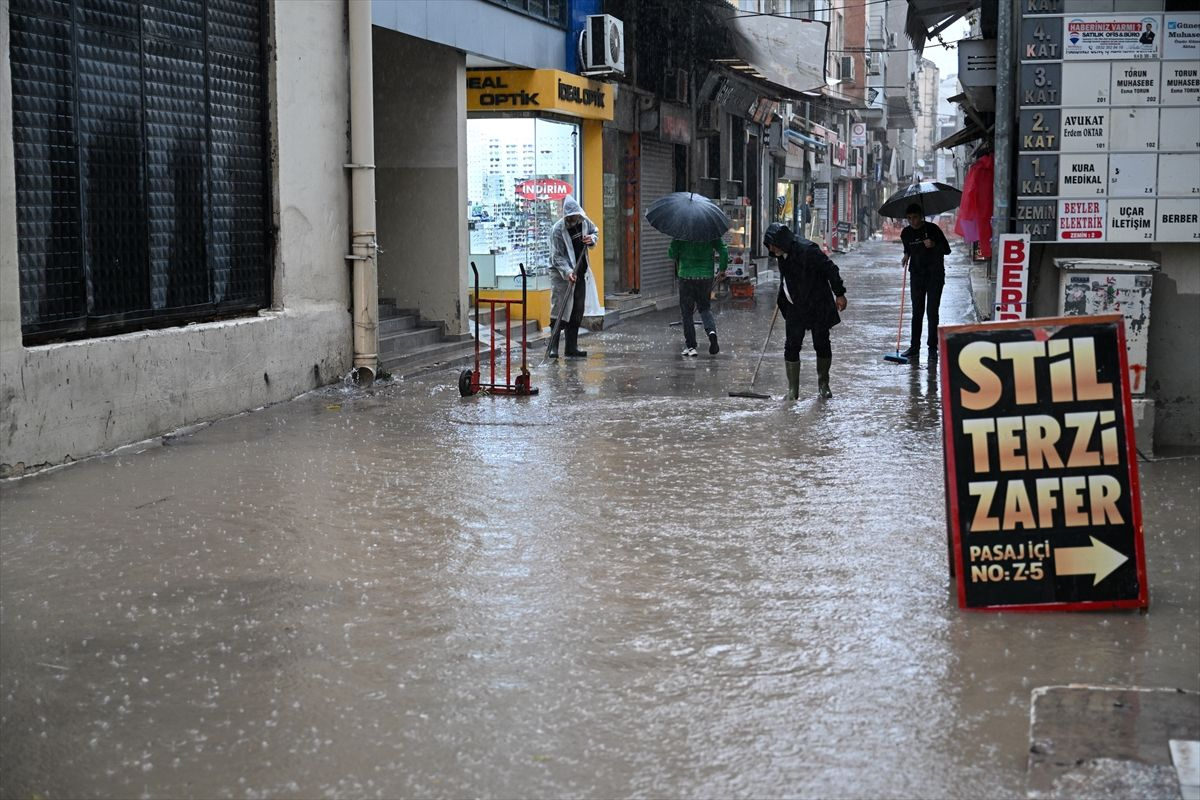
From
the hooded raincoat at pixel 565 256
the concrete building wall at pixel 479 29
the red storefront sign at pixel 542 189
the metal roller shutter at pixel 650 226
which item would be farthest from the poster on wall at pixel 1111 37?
the metal roller shutter at pixel 650 226

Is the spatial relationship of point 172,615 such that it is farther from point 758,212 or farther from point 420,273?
point 758,212

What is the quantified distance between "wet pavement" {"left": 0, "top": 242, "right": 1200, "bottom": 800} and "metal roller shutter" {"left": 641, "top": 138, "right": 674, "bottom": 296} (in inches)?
585

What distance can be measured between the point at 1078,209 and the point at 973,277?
23.9 meters

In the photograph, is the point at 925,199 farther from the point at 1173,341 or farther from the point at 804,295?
the point at 1173,341

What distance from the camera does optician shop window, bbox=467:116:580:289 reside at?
18.8 metres

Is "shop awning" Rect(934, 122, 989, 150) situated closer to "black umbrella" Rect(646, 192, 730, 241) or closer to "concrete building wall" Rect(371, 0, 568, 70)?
"black umbrella" Rect(646, 192, 730, 241)

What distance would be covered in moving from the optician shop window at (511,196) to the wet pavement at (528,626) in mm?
8749

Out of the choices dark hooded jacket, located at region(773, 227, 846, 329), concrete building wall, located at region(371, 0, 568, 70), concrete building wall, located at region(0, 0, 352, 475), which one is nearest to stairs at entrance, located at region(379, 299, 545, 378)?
concrete building wall, located at region(0, 0, 352, 475)

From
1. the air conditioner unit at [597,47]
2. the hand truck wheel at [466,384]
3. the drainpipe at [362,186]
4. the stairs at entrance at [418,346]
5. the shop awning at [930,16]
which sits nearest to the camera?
the hand truck wheel at [466,384]

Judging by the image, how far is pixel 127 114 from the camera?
1024cm

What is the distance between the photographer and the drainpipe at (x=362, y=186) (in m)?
13.4

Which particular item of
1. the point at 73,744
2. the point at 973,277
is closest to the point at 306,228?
the point at 73,744

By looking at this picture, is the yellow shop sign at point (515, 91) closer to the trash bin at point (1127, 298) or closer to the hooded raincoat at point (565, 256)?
the hooded raincoat at point (565, 256)

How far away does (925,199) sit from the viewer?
16.9 metres
